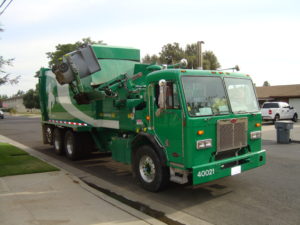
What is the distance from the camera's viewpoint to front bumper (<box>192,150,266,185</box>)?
16.3 feet

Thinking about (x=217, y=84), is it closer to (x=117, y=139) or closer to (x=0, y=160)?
(x=117, y=139)

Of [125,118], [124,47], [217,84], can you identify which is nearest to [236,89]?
[217,84]

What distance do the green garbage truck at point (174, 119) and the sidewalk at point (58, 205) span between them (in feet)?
3.65

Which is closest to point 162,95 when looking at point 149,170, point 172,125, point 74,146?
point 172,125

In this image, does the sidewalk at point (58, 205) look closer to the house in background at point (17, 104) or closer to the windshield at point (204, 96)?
the windshield at point (204, 96)

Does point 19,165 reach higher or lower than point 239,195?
higher

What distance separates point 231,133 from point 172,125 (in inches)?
48.5

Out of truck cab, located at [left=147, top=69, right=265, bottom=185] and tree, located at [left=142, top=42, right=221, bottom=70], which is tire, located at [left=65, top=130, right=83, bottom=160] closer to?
truck cab, located at [left=147, top=69, right=265, bottom=185]

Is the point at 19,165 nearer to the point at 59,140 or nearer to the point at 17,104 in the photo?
Answer: the point at 59,140

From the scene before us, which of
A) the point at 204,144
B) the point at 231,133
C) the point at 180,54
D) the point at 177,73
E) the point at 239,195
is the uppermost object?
the point at 180,54

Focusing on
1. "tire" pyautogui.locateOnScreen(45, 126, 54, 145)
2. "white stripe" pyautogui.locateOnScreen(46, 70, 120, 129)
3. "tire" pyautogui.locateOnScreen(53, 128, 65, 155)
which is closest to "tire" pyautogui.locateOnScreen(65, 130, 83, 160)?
"white stripe" pyautogui.locateOnScreen(46, 70, 120, 129)

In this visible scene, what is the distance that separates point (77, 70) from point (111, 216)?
4853mm

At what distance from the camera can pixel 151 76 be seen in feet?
18.9

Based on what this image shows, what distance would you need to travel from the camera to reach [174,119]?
525 cm
